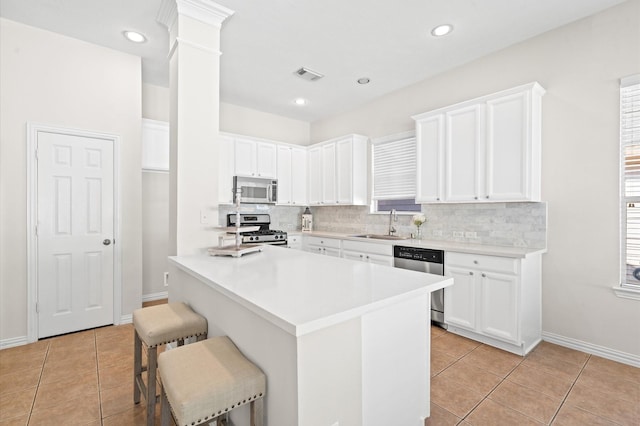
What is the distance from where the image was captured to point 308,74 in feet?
12.7

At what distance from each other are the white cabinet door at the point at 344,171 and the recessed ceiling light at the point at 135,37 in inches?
113

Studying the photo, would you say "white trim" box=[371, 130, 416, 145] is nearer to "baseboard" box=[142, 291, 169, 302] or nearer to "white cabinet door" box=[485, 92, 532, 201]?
"white cabinet door" box=[485, 92, 532, 201]

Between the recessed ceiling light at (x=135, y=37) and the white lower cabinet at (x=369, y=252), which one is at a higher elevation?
the recessed ceiling light at (x=135, y=37)

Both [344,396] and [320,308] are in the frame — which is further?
[344,396]

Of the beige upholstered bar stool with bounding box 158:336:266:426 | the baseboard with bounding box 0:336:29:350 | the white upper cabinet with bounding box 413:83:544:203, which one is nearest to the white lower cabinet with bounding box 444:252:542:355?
the white upper cabinet with bounding box 413:83:544:203

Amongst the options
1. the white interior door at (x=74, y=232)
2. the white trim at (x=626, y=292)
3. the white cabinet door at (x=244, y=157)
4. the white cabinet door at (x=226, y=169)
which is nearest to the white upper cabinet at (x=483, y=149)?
the white trim at (x=626, y=292)

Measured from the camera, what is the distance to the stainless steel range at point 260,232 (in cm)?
445

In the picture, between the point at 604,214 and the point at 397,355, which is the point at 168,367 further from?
the point at 604,214

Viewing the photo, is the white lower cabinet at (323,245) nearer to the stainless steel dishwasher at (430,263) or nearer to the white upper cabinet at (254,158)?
the stainless steel dishwasher at (430,263)

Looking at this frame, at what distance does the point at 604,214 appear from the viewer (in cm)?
263

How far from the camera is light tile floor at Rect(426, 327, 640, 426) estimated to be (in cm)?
188

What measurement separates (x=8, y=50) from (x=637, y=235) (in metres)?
5.85

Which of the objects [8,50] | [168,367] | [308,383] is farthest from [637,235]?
[8,50]

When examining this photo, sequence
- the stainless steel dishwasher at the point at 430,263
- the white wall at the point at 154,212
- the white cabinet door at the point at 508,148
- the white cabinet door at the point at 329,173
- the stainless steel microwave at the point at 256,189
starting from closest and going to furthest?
the white cabinet door at the point at 508,148, the stainless steel dishwasher at the point at 430,263, the white wall at the point at 154,212, the stainless steel microwave at the point at 256,189, the white cabinet door at the point at 329,173
